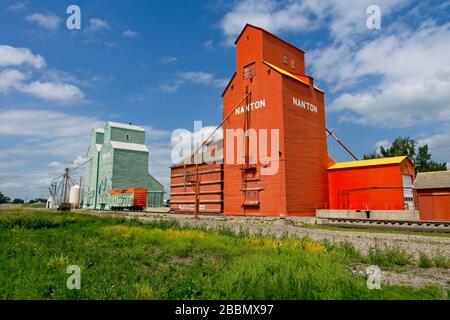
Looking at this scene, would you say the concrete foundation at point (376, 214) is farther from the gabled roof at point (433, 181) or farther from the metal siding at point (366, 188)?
the gabled roof at point (433, 181)

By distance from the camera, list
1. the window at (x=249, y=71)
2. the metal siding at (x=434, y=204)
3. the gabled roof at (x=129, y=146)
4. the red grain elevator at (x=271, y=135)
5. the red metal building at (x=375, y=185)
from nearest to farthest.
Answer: the metal siding at (x=434, y=204) → the red metal building at (x=375, y=185) → the red grain elevator at (x=271, y=135) → the window at (x=249, y=71) → the gabled roof at (x=129, y=146)

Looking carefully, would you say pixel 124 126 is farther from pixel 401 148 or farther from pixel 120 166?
pixel 401 148

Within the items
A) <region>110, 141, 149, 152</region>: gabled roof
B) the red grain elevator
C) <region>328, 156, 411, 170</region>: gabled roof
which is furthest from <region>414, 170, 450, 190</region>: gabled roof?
<region>110, 141, 149, 152</region>: gabled roof

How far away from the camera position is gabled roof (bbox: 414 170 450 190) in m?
21.1

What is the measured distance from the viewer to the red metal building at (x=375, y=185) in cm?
2477

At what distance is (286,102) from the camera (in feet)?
87.9

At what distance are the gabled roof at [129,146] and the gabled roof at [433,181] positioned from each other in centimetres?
4305

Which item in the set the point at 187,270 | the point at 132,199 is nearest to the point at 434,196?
the point at 187,270

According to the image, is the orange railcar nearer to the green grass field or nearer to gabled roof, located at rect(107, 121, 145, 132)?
gabled roof, located at rect(107, 121, 145, 132)

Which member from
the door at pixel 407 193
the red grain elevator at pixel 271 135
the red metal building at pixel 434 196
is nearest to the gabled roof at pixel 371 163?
the red grain elevator at pixel 271 135

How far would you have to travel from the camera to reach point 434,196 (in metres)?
21.3

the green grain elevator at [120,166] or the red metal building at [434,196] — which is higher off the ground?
the green grain elevator at [120,166]
